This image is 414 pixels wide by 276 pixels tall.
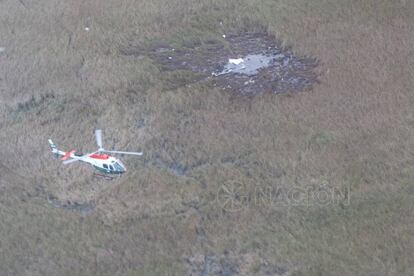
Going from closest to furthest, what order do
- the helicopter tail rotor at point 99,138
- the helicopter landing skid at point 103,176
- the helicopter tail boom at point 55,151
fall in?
the helicopter tail rotor at point 99,138 < the helicopter landing skid at point 103,176 < the helicopter tail boom at point 55,151

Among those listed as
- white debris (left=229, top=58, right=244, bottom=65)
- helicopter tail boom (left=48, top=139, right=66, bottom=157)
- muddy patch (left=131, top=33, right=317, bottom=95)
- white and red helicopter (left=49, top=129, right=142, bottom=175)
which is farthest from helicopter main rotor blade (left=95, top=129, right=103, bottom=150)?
white debris (left=229, top=58, right=244, bottom=65)

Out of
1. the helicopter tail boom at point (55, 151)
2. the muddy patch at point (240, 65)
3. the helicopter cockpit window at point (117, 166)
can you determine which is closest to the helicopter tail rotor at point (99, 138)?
the helicopter cockpit window at point (117, 166)

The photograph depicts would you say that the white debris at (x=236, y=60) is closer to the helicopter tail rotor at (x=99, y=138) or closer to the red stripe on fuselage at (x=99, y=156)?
the helicopter tail rotor at (x=99, y=138)

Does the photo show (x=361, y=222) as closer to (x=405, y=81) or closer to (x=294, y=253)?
(x=294, y=253)

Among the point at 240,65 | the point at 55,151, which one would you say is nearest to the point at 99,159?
the point at 55,151

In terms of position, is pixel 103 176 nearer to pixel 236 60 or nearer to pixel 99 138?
pixel 99 138

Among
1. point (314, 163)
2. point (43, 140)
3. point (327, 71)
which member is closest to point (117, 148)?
point (43, 140)
